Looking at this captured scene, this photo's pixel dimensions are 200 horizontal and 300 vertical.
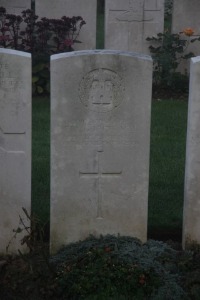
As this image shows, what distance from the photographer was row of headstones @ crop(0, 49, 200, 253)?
5.73 metres

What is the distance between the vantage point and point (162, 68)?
11.9m

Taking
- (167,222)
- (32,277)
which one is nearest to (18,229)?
(32,277)

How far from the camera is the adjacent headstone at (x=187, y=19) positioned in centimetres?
1231

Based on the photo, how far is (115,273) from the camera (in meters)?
5.43

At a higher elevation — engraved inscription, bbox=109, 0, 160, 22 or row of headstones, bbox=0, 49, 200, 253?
engraved inscription, bbox=109, 0, 160, 22

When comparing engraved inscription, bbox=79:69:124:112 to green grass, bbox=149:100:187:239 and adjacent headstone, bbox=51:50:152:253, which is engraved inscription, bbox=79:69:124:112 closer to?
adjacent headstone, bbox=51:50:152:253

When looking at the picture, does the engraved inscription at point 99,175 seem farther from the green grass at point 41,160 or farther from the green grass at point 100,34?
the green grass at point 100,34

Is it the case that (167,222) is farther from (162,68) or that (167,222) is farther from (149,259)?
(162,68)

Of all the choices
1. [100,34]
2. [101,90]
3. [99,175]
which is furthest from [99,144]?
[100,34]

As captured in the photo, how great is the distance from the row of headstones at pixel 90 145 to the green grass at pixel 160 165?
2.10ft

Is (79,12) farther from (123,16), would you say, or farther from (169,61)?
(169,61)

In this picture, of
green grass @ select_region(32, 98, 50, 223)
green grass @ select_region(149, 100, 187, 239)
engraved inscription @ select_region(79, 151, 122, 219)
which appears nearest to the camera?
engraved inscription @ select_region(79, 151, 122, 219)

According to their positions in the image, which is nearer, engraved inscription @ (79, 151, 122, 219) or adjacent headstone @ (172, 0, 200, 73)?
engraved inscription @ (79, 151, 122, 219)

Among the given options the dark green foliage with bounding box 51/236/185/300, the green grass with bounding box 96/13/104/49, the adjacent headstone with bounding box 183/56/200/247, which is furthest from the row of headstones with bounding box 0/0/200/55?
the dark green foliage with bounding box 51/236/185/300
